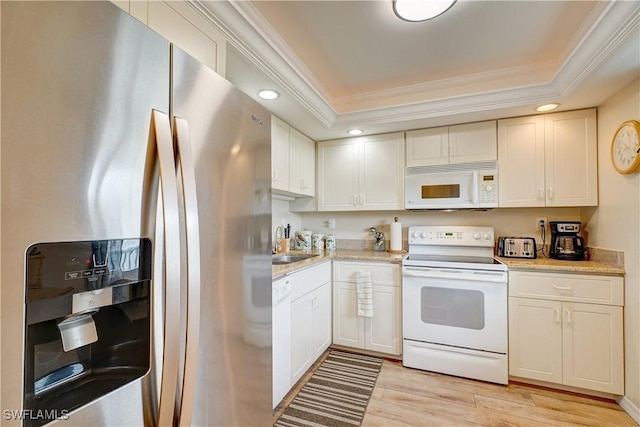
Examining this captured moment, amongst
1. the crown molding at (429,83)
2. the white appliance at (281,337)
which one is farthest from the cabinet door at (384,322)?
the crown molding at (429,83)

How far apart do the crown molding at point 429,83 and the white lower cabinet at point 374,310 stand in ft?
4.60

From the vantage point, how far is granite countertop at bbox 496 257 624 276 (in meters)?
1.99

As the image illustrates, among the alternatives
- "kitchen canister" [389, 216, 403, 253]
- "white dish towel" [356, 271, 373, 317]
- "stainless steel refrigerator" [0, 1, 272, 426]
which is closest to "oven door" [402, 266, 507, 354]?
"white dish towel" [356, 271, 373, 317]

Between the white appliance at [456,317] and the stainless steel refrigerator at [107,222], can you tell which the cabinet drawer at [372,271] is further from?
the stainless steel refrigerator at [107,222]

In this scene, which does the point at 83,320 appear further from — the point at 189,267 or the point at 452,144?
the point at 452,144

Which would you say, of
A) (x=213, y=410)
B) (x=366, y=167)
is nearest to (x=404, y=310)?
(x=366, y=167)

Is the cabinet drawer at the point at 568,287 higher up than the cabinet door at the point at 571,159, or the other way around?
the cabinet door at the point at 571,159

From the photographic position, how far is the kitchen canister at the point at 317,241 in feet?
10.8

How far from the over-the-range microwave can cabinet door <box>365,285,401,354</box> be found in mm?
883

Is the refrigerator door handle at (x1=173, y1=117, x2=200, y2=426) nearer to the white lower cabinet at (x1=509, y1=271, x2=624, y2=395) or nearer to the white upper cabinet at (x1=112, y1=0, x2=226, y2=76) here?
the white upper cabinet at (x1=112, y1=0, x2=226, y2=76)

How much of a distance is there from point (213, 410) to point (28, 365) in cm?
51

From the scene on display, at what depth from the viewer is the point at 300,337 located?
214cm

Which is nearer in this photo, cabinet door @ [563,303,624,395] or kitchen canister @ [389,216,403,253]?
cabinet door @ [563,303,624,395]

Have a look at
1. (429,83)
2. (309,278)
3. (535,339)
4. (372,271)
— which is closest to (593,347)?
(535,339)
